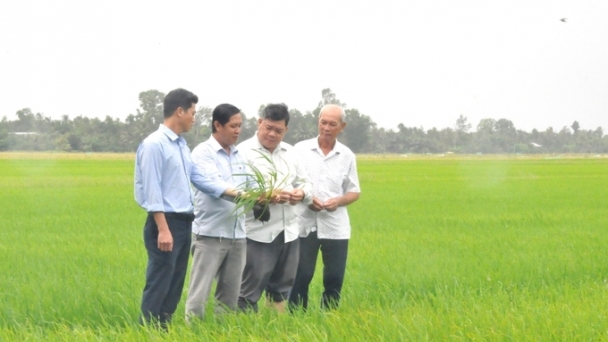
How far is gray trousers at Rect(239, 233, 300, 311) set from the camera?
5117 mm

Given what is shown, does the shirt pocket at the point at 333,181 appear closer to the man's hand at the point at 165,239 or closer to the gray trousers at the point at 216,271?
the gray trousers at the point at 216,271

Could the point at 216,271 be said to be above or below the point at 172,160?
below

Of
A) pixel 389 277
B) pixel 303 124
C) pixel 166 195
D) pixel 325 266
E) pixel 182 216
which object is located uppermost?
pixel 303 124

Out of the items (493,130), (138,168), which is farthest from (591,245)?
(493,130)

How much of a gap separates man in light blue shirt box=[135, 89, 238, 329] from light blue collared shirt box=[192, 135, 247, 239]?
13 centimetres

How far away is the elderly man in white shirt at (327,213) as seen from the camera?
5.44 metres

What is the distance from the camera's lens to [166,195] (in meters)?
4.56

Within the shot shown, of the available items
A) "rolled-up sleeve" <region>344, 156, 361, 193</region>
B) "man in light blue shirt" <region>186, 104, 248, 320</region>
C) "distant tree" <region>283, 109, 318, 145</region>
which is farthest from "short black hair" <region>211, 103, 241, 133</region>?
"distant tree" <region>283, 109, 318, 145</region>

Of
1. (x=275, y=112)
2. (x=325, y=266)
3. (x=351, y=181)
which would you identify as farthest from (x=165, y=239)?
(x=351, y=181)

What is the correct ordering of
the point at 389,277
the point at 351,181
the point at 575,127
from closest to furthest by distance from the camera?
the point at 351,181, the point at 389,277, the point at 575,127

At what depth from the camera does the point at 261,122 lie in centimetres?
517

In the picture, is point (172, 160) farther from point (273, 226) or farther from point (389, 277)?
point (389, 277)

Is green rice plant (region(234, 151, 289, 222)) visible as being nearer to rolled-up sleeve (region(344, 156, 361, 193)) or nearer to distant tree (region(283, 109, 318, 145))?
rolled-up sleeve (region(344, 156, 361, 193))

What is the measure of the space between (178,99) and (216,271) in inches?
40.9
